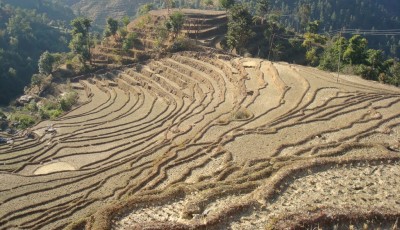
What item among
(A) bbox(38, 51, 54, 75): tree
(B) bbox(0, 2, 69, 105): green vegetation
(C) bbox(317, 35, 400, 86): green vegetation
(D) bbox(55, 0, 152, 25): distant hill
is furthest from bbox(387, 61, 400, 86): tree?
(D) bbox(55, 0, 152, 25): distant hill

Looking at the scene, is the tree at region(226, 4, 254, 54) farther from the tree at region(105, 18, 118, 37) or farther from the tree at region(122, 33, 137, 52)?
the tree at region(105, 18, 118, 37)

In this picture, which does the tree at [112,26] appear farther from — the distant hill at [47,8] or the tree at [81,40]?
the distant hill at [47,8]

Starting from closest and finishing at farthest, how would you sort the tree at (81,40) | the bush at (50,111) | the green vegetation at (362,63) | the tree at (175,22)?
the green vegetation at (362,63), the bush at (50,111), the tree at (175,22), the tree at (81,40)

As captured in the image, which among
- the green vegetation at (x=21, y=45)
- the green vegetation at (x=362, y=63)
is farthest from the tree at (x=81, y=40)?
the green vegetation at (x=362, y=63)

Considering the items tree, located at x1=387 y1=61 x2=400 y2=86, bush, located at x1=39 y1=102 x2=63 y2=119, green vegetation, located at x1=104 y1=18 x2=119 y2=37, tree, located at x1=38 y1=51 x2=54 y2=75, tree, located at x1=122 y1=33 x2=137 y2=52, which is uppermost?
green vegetation, located at x1=104 y1=18 x2=119 y2=37

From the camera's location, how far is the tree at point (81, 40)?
230 feet

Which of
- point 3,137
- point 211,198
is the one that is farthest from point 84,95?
point 211,198

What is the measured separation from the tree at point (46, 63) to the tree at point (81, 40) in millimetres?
4981

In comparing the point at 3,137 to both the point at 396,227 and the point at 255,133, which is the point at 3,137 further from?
the point at 396,227

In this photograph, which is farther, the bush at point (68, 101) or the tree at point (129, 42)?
the tree at point (129, 42)

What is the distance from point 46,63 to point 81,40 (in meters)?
8.03

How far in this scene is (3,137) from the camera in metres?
44.3

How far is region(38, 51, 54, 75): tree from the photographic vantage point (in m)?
70.5

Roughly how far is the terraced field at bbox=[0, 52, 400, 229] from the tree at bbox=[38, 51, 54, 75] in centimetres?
1622
